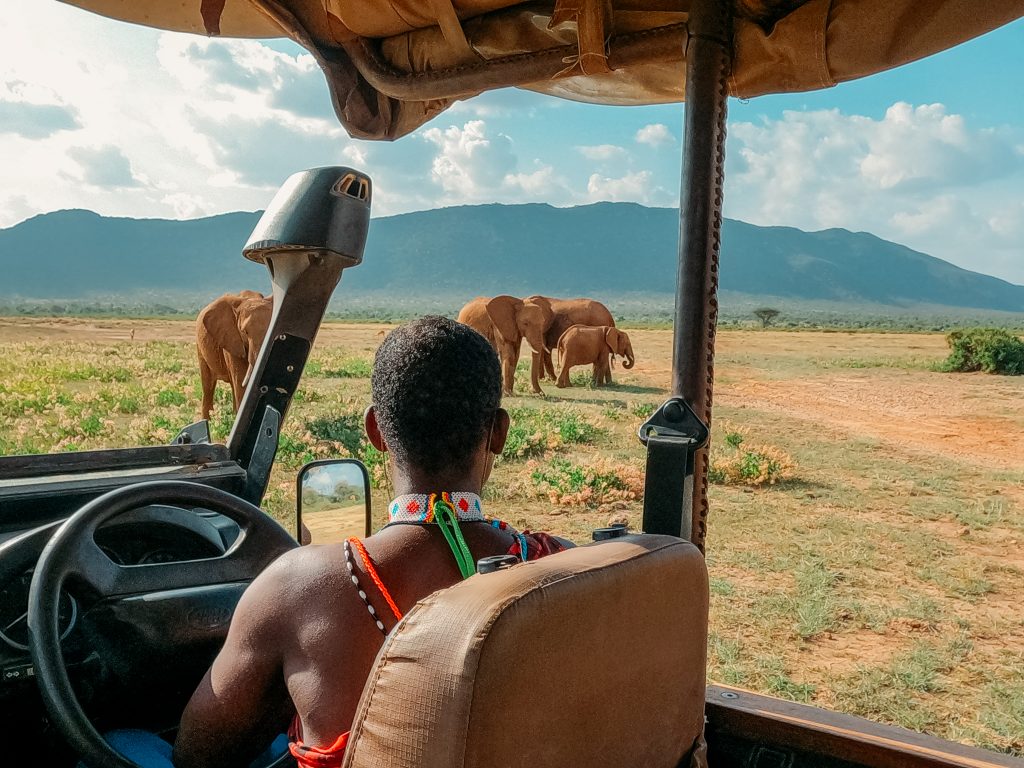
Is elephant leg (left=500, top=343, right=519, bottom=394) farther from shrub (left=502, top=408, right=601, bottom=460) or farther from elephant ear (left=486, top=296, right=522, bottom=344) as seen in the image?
shrub (left=502, top=408, right=601, bottom=460)

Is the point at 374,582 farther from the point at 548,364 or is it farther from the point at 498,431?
the point at 548,364

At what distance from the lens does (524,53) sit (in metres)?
2.37

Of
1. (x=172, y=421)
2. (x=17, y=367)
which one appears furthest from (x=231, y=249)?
(x=172, y=421)

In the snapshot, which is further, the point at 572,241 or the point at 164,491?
the point at 572,241

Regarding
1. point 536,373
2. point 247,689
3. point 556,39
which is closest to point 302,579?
point 247,689

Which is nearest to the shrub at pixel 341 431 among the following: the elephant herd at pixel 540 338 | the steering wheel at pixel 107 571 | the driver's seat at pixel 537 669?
the elephant herd at pixel 540 338

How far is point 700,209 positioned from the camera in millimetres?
2121

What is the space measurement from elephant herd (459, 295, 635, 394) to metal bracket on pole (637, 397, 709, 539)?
1769cm

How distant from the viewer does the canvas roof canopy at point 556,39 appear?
2.05 meters

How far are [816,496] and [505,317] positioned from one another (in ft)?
43.0

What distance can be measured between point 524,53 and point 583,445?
10.4 meters

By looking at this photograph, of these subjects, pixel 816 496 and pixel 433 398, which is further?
pixel 816 496

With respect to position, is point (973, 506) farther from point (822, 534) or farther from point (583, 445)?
point (583, 445)

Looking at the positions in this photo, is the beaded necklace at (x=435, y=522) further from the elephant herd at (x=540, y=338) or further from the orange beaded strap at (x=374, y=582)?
the elephant herd at (x=540, y=338)
